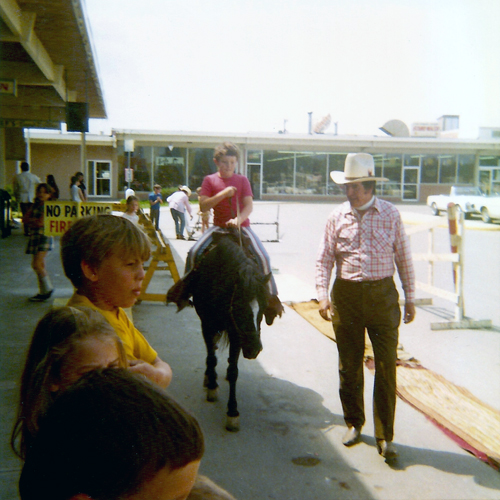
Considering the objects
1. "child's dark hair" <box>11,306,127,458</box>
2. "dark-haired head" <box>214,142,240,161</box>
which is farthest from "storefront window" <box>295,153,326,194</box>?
"child's dark hair" <box>11,306,127,458</box>

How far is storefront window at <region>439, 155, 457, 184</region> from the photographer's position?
901 inches

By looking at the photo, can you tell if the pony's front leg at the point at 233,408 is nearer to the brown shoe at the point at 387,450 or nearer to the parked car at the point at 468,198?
the brown shoe at the point at 387,450

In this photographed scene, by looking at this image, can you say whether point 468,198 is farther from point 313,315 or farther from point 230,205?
point 230,205

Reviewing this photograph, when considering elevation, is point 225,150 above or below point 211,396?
above

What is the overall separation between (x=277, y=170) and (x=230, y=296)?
15.8 m

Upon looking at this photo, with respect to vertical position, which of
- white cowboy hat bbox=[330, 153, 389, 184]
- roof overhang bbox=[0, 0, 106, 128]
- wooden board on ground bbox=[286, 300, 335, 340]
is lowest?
wooden board on ground bbox=[286, 300, 335, 340]

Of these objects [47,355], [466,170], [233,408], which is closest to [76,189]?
[233,408]

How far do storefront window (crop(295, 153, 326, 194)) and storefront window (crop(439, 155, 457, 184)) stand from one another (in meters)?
5.53

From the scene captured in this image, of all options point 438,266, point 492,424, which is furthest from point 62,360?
point 438,266

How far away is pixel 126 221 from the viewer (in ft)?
6.64

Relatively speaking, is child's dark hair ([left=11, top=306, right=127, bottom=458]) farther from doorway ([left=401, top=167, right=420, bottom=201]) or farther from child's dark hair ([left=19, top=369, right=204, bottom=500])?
doorway ([left=401, top=167, right=420, bottom=201])

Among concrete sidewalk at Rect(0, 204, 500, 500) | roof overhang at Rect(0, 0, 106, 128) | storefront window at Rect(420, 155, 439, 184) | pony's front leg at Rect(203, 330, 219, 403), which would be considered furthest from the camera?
A: storefront window at Rect(420, 155, 439, 184)

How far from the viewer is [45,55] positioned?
9.26 meters

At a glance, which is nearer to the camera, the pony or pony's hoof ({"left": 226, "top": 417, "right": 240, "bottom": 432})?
the pony
